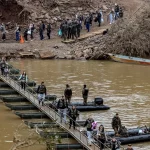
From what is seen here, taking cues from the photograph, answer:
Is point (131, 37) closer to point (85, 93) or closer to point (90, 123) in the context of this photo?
point (85, 93)

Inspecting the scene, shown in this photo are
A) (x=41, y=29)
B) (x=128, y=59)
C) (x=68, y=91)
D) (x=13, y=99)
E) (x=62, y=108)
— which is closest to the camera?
(x=62, y=108)

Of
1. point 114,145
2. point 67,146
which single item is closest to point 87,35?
point 67,146

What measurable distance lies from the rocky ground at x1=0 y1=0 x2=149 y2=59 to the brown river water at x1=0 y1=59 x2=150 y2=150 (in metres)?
1.69

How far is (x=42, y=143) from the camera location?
25.2m

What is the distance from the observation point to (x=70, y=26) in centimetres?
5103

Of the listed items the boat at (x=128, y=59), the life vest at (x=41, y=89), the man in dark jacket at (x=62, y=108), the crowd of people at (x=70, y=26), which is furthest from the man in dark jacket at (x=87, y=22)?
the man in dark jacket at (x=62, y=108)

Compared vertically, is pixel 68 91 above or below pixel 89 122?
above

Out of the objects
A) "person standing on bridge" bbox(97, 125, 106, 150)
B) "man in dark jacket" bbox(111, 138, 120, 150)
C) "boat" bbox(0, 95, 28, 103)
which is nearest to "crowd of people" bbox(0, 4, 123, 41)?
"boat" bbox(0, 95, 28, 103)

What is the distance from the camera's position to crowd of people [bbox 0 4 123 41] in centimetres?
5153

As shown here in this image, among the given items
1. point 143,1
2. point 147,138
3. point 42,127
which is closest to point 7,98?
point 42,127

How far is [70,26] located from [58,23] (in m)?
4.24

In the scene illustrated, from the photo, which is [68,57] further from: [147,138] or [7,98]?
[147,138]

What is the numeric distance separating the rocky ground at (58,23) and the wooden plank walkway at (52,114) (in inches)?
561

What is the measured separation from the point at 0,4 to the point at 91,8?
9.41 metres
